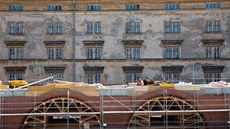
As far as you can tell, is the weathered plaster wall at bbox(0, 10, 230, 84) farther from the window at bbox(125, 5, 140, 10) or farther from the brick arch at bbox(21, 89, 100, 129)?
the brick arch at bbox(21, 89, 100, 129)

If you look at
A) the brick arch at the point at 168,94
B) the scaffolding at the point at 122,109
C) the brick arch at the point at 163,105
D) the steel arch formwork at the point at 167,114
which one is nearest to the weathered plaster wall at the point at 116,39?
the steel arch formwork at the point at 167,114

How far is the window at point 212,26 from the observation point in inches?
2463

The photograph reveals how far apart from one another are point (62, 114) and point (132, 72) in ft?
78.7

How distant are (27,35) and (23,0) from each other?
4148 mm

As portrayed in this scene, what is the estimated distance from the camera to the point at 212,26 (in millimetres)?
62656

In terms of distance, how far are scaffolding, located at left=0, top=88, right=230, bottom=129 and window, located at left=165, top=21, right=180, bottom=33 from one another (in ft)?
75.2

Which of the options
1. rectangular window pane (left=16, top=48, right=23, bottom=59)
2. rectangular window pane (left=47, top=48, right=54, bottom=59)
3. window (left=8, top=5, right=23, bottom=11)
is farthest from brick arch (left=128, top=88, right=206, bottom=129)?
window (left=8, top=5, right=23, bottom=11)

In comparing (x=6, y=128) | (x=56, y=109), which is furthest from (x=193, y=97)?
(x=6, y=128)

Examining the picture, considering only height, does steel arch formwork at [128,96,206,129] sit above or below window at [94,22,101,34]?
below

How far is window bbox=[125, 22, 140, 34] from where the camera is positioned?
63.2 metres

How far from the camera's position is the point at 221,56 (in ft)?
204

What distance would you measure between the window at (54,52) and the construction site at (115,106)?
21973mm

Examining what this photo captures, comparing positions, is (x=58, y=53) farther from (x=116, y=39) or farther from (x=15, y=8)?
(x=15, y=8)

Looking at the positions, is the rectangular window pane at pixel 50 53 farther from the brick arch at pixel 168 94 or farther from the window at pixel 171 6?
the brick arch at pixel 168 94
